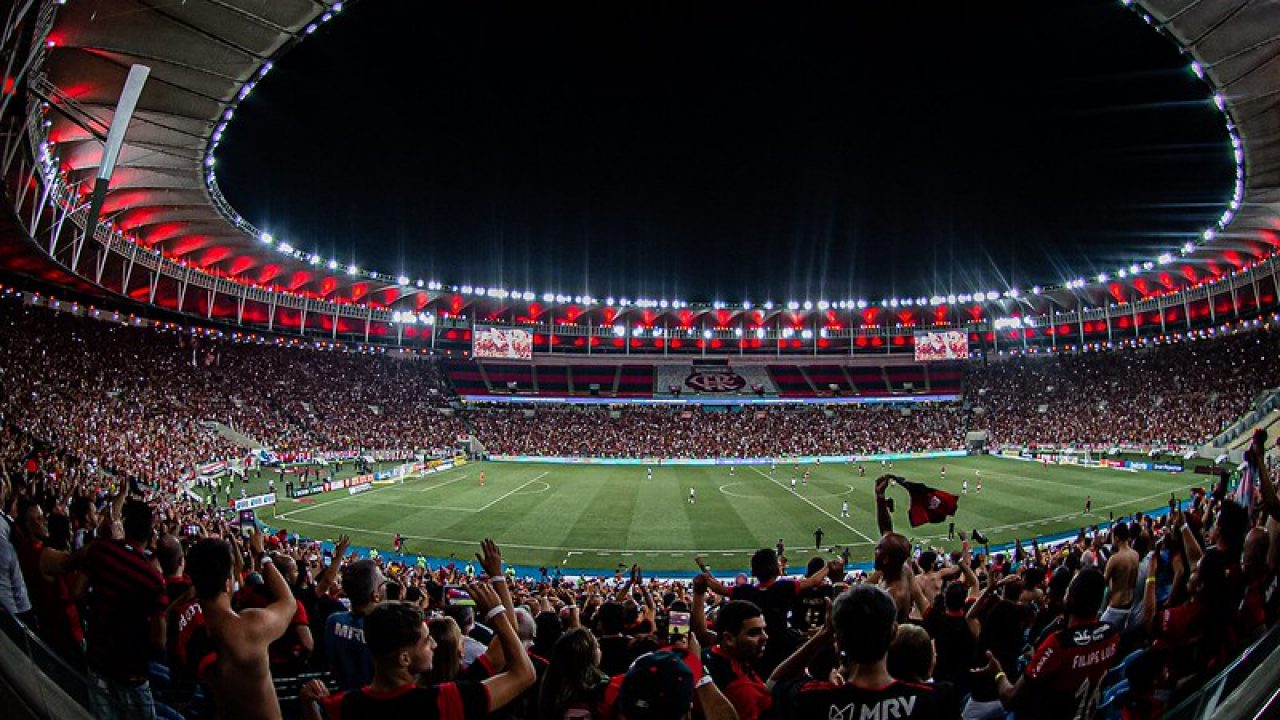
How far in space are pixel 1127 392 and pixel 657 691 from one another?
237ft

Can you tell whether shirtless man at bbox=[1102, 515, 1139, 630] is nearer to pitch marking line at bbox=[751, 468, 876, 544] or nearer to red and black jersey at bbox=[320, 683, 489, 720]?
red and black jersey at bbox=[320, 683, 489, 720]

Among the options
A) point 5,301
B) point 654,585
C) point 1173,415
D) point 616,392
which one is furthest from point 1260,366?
point 5,301

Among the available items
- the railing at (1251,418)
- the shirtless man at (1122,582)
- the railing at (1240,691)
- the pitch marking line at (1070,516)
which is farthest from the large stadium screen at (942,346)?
the railing at (1240,691)

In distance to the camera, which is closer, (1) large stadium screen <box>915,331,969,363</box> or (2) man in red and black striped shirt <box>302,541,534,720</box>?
(2) man in red and black striped shirt <box>302,541,534,720</box>

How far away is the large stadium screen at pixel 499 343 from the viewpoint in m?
59.2

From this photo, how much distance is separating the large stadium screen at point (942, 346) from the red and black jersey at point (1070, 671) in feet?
200

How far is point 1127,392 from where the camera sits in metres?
60.1

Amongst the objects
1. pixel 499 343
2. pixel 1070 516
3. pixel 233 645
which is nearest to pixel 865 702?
pixel 233 645

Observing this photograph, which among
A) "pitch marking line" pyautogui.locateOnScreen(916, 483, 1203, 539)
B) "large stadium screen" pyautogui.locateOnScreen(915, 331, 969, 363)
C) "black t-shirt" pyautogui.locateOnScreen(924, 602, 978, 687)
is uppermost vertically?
"large stadium screen" pyautogui.locateOnScreen(915, 331, 969, 363)

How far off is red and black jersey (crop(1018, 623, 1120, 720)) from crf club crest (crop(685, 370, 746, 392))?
6890 centimetres

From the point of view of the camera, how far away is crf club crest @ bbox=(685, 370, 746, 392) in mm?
73688

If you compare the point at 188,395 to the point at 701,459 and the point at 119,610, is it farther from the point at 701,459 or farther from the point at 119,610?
the point at 119,610

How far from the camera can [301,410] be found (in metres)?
53.8

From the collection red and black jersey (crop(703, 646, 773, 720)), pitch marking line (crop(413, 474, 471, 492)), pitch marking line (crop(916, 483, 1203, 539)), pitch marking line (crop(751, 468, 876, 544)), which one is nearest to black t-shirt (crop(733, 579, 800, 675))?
red and black jersey (crop(703, 646, 773, 720))
